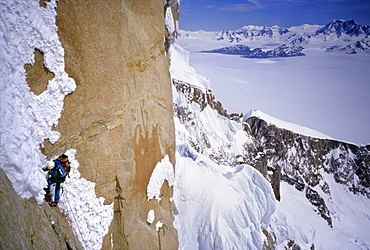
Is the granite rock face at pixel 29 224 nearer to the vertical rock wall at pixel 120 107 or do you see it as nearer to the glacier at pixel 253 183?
the vertical rock wall at pixel 120 107

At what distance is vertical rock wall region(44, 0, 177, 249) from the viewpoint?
668 centimetres

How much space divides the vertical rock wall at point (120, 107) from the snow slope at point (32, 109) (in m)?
0.29

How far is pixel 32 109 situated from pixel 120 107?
263cm

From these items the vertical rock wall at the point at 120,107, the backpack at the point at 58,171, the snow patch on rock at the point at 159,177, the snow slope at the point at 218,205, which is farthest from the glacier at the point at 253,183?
the backpack at the point at 58,171

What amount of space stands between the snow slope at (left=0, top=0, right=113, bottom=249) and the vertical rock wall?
29 cm

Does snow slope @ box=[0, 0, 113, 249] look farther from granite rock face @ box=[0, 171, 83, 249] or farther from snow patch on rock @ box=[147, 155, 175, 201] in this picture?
snow patch on rock @ box=[147, 155, 175, 201]

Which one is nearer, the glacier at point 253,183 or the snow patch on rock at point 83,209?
the snow patch on rock at point 83,209

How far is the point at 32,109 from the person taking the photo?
5859mm

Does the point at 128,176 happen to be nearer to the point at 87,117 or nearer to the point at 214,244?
the point at 87,117

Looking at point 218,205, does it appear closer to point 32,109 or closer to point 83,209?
point 83,209

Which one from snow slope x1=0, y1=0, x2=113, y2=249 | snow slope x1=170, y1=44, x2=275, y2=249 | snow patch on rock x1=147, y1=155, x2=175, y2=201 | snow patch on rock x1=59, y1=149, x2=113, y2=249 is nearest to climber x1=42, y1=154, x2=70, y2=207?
snow slope x1=0, y1=0, x2=113, y2=249

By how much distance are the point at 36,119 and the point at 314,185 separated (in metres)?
84.5

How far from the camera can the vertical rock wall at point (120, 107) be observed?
6676mm

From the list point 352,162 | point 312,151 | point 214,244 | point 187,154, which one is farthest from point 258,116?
point 214,244
